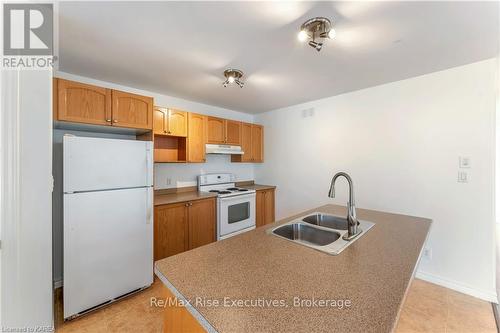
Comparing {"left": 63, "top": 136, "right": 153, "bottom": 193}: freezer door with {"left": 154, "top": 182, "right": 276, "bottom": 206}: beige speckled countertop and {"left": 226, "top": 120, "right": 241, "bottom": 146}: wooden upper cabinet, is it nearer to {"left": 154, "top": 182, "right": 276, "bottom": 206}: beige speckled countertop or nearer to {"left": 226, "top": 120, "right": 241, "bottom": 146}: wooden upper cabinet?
{"left": 154, "top": 182, "right": 276, "bottom": 206}: beige speckled countertop

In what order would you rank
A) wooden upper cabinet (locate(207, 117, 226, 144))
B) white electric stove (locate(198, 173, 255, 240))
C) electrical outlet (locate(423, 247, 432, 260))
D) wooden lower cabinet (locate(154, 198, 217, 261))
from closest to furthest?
electrical outlet (locate(423, 247, 432, 260)), wooden lower cabinet (locate(154, 198, 217, 261)), white electric stove (locate(198, 173, 255, 240)), wooden upper cabinet (locate(207, 117, 226, 144))

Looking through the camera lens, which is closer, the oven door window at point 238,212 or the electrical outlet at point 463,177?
the electrical outlet at point 463,177

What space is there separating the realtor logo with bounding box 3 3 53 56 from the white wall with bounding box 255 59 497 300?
3.14 metres

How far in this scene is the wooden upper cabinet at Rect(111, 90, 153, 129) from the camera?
6.97 ft

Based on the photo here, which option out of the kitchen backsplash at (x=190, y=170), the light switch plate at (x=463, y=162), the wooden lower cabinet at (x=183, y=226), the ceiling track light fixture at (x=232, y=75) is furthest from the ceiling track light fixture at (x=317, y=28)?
the kitchen backsplash at (x=190, y=170)

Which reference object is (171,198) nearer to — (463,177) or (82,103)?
(82,103)

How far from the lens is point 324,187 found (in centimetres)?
332

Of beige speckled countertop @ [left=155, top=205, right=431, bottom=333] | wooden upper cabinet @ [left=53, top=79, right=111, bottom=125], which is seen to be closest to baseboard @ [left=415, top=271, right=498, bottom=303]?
beige speckled countertop @ [left=155, top=205, right=431, bottom=333]

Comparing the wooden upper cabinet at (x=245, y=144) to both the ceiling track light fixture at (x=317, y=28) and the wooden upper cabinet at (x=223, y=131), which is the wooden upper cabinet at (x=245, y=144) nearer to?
the wooden upper cabinet at (x=223, y=131)

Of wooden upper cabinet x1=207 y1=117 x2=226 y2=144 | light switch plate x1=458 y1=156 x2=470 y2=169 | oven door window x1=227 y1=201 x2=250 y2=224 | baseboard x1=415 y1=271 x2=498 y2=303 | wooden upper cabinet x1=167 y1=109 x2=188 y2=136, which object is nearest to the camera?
baseboard x1=415 y1=271 x2=498 y2=303

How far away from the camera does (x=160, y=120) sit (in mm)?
2795

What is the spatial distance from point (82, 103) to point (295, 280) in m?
2.25

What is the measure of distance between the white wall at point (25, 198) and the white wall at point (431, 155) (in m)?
3.11

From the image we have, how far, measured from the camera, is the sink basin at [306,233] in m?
1.47
